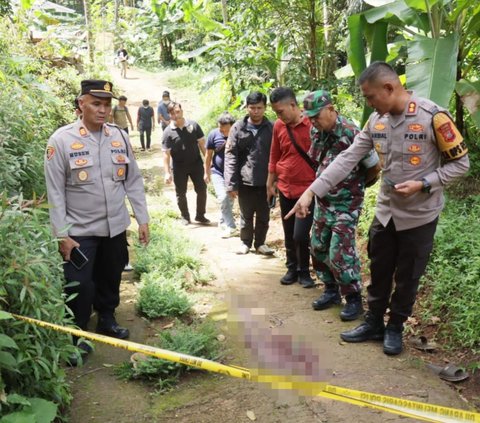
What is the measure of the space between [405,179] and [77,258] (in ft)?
7.64

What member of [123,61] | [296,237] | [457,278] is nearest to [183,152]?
[296,237]

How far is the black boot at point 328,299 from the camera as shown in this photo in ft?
14.9

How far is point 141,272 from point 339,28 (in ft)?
19.2

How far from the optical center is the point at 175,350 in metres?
3.53

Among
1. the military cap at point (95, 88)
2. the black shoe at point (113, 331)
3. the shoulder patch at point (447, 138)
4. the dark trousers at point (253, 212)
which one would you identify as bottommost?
the black shoe at point (113, 331)

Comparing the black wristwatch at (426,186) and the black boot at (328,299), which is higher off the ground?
the black wristwatch at (426,186)

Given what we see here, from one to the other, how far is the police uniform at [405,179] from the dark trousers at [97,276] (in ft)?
5.26

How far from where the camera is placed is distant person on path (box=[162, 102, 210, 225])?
25.2 feet

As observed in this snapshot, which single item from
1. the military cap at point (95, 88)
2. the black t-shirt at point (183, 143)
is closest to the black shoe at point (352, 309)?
the military cap at point (95, 88)

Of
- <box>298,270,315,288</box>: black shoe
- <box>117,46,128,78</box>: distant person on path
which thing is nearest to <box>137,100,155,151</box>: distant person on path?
<box>298,270,315,288</box>: black shoe

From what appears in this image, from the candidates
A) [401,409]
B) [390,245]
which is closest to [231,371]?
[401,409]

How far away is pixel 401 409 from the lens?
1.95 metres

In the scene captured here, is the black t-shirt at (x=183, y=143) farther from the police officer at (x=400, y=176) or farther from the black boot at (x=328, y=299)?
the police officer at (x=400, y=176)

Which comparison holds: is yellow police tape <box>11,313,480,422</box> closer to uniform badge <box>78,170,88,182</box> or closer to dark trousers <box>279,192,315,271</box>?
uniform badge <box>78,170,88,182</box>
